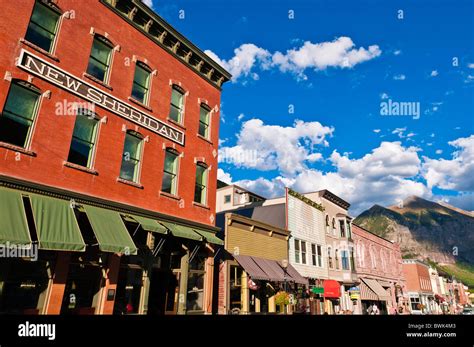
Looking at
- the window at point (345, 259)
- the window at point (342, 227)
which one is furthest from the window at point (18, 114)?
the window at point (342, 227)

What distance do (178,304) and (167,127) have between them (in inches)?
342

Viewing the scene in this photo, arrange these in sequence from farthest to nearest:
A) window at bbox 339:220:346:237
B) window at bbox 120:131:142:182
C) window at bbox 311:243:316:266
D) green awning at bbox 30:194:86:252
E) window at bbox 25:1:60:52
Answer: window at bbox 339:220:346:237, window at bbox 311:243:316:266, window at bbox 120:131:142:182, window at bbox 25:1:60:52, green awning at bbox 30:194:86:252

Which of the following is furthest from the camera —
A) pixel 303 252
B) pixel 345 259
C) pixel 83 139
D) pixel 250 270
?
pixel 345 259

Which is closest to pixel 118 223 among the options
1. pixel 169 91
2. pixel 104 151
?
pixel 104 151

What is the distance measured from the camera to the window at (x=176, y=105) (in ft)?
56.6

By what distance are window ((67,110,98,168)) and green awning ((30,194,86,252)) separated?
1.95 meters

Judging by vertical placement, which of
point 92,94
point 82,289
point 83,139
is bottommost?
point 82,289

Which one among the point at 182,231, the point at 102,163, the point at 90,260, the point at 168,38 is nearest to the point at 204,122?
the point at 168,38

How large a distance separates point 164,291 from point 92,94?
941 cm

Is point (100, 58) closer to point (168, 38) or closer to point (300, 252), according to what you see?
point (168, 38)

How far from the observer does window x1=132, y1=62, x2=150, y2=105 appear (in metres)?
15.4

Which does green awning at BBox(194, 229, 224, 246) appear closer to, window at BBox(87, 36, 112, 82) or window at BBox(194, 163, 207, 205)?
window at BBox(194, 163, 207, 205)

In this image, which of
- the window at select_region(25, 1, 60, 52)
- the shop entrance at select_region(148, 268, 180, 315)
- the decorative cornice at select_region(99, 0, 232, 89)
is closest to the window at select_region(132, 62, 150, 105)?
the decorative cornice at select_region(99, 0, 232, 89)

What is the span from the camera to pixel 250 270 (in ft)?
60.0
